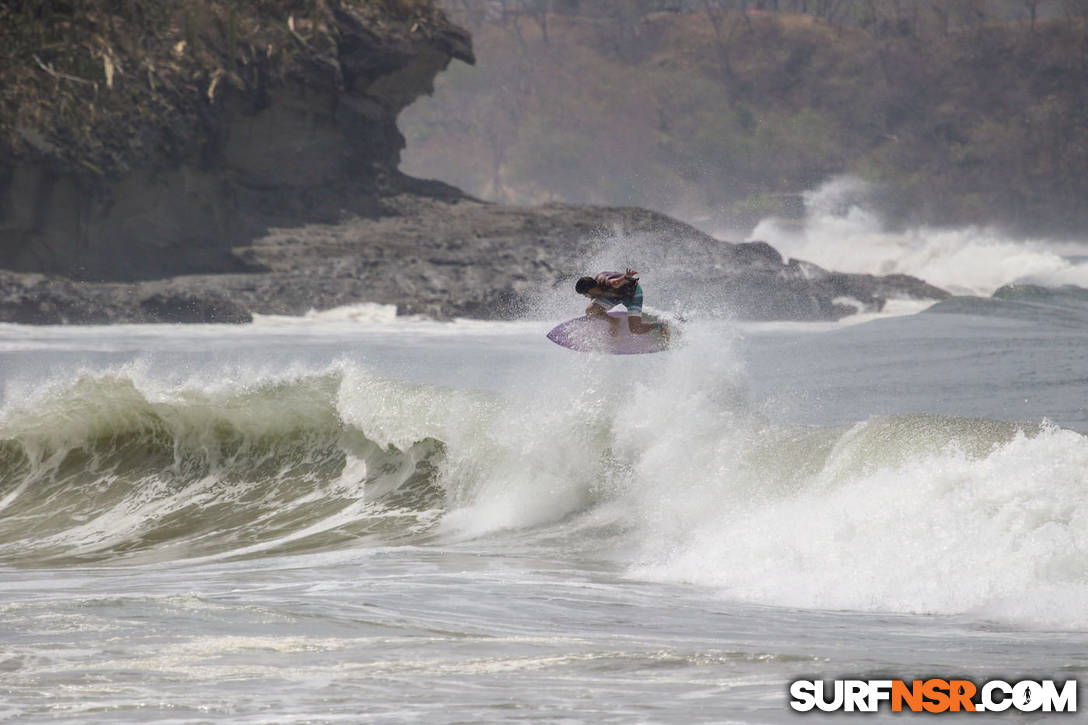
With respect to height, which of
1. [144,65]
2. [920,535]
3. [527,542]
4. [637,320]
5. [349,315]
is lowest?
[527,542]

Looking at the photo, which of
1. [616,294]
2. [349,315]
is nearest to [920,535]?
[616,294]

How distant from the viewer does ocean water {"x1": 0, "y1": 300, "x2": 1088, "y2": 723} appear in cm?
688

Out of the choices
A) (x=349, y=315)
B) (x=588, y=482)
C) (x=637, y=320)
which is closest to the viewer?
(x=588, y=482)

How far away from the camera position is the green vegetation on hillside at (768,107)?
347 ft

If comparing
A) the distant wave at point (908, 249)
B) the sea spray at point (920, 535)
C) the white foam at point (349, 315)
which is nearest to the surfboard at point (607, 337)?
the sea spray at point (920, 535)

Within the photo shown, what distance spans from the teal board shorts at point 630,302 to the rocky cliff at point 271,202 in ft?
86.7

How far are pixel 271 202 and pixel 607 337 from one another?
37.4m

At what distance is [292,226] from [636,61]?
81.9 metres

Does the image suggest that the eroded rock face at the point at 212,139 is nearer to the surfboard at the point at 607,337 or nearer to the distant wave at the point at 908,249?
the distant wave at the point at 908,249

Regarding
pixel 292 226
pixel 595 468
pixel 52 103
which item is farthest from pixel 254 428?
pixel 292 226

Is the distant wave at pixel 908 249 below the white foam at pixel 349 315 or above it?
above

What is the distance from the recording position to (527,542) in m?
11.6

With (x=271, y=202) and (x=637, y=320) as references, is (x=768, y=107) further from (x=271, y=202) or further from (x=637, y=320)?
(x=637, y=320)

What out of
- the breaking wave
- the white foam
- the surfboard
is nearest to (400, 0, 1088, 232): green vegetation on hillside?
the white foam
